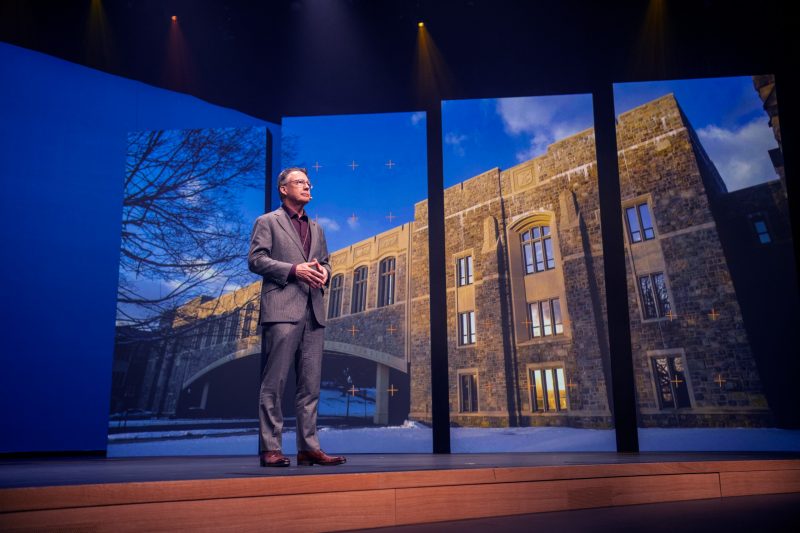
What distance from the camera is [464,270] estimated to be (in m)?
5.59

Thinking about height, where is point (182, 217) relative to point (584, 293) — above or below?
above

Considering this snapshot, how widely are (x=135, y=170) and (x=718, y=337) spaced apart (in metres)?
5.83

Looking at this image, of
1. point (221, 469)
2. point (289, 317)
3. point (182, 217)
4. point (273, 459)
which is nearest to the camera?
point (221, 469)

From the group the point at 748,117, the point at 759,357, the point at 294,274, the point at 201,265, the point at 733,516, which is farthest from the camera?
the point at 201,265

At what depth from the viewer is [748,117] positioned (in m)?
5.48

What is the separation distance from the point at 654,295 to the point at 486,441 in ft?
6.64

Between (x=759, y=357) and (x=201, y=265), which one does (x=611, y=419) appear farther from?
(x=201, y=265)

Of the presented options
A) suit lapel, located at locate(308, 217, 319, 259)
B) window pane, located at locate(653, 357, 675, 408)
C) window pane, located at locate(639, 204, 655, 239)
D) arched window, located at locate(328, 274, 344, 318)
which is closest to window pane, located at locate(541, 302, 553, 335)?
window pane, located at locate(653, 357, 675, 408)

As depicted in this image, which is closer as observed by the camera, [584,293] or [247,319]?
[584,293]

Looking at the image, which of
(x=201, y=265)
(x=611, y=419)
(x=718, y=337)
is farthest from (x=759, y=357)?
(x=201, y=265)

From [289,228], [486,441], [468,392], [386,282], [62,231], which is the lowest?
[486,441]

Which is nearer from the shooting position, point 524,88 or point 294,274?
point 294,274

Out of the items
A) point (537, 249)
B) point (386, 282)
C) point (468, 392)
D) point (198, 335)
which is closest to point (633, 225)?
point (537, 249)

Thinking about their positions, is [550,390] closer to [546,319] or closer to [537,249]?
[546,319]
